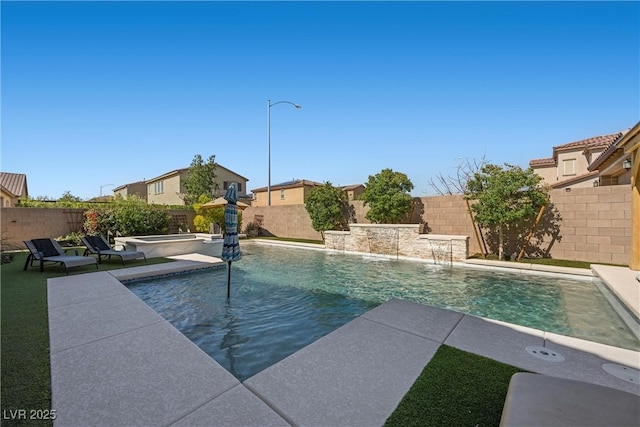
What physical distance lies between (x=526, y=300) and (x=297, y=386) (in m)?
5.78

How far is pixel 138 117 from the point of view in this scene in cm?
1327

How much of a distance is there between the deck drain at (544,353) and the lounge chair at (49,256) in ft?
31.9

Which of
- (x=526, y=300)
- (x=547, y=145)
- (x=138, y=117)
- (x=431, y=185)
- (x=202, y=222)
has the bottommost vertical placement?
(x=526, y=300)

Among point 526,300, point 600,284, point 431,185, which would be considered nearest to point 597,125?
point 431,185

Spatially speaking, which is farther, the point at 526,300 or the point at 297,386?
the point at 526,300

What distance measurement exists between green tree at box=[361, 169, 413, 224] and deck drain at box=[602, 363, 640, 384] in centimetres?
932

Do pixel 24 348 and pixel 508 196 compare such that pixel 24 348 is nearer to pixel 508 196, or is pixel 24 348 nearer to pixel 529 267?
pixel 529 267

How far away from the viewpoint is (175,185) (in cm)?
3244

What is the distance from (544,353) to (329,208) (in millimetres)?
11987

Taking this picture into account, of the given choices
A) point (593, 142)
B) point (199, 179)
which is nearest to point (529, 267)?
point (593, 142)

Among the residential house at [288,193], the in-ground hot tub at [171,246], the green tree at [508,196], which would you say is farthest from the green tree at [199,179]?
the green tree at [508,196]

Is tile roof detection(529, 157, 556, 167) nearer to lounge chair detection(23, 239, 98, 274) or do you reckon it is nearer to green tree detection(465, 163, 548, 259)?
green tree detection(465, 163, 548, 259)

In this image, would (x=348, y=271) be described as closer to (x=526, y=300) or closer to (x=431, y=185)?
(x=526, y=300)

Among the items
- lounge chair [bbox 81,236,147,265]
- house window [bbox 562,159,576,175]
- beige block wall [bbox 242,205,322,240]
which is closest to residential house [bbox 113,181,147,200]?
beige block wall [bbox 242,205,322,240]
